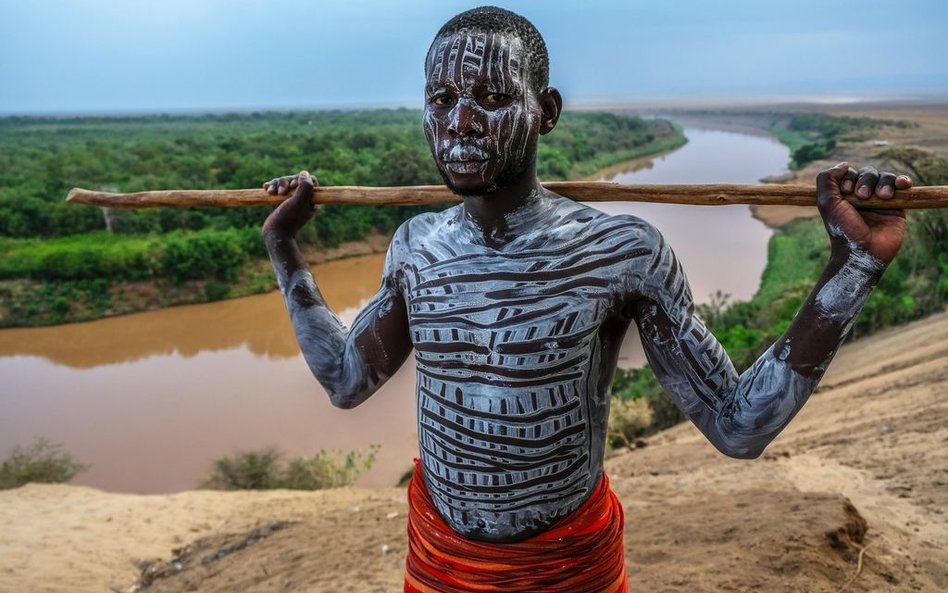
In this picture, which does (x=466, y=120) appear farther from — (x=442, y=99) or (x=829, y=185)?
(x=829, y=185)

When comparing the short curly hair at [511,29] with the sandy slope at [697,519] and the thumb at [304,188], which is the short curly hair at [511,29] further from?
the sandy slope at [697,519]

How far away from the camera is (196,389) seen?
13.9 m

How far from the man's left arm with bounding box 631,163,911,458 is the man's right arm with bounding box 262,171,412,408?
0.58 meters

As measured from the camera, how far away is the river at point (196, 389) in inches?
428

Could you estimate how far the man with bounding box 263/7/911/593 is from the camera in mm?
1525

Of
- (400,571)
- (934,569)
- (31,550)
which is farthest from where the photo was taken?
(31,550)

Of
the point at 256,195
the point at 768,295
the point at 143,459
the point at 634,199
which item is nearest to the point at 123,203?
the point at 256,195

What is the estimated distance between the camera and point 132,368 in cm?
1531

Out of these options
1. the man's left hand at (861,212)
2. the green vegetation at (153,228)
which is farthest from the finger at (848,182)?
the green vegetation at (153,228)

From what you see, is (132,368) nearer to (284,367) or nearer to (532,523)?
(284,367)

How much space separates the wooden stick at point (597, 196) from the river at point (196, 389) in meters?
7.63

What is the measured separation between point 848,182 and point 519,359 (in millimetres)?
763

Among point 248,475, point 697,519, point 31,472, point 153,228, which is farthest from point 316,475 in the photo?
point 153,228

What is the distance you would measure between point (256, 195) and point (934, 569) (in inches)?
139
